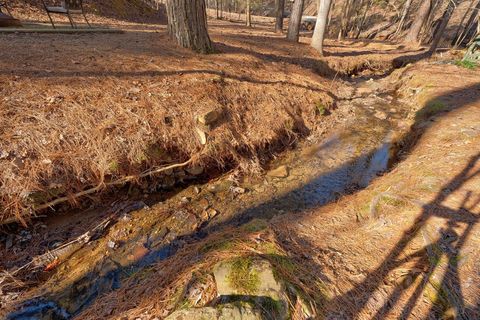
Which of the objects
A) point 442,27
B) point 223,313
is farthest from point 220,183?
point 442,27

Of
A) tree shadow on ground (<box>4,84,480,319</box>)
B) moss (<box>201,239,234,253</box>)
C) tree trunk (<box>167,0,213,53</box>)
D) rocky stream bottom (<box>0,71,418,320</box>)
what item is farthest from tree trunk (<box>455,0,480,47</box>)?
moss (<box>201,239,234,253</box>)

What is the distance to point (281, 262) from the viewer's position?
2611 mm

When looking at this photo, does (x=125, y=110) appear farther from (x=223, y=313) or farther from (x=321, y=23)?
(x=321, y=23)

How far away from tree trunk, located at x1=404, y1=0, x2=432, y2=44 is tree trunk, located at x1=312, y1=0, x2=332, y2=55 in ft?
33.7

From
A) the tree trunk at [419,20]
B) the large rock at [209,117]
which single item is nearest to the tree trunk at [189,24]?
the large rock at [209,117]

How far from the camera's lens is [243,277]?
2.27 metres

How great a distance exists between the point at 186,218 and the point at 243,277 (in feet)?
6.65

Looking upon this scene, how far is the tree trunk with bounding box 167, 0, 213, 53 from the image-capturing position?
6.06 meters

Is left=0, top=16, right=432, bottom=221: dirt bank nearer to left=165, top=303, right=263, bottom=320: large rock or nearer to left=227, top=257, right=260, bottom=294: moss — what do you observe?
left=227, top=257, right=260, bottom=294: moss

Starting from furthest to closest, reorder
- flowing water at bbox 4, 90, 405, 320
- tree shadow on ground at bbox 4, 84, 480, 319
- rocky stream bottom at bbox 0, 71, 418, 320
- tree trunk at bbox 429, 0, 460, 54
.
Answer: tree trunk at bbox 429, 0, 460, 54
flowing water at bbox 4, 90, 405, 320
tree shadow on ground at bbox 4, 84, 480, 319
rocky stream bottom at bbox 0, 71, 418, 320

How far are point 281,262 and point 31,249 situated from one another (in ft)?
10.7

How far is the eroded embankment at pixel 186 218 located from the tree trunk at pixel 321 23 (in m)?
5.13

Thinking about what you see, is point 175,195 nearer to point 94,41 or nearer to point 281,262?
point 281,262

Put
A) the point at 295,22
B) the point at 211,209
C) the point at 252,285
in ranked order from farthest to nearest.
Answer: the point at 295,22
the point at 211,209
the point at 252,285
